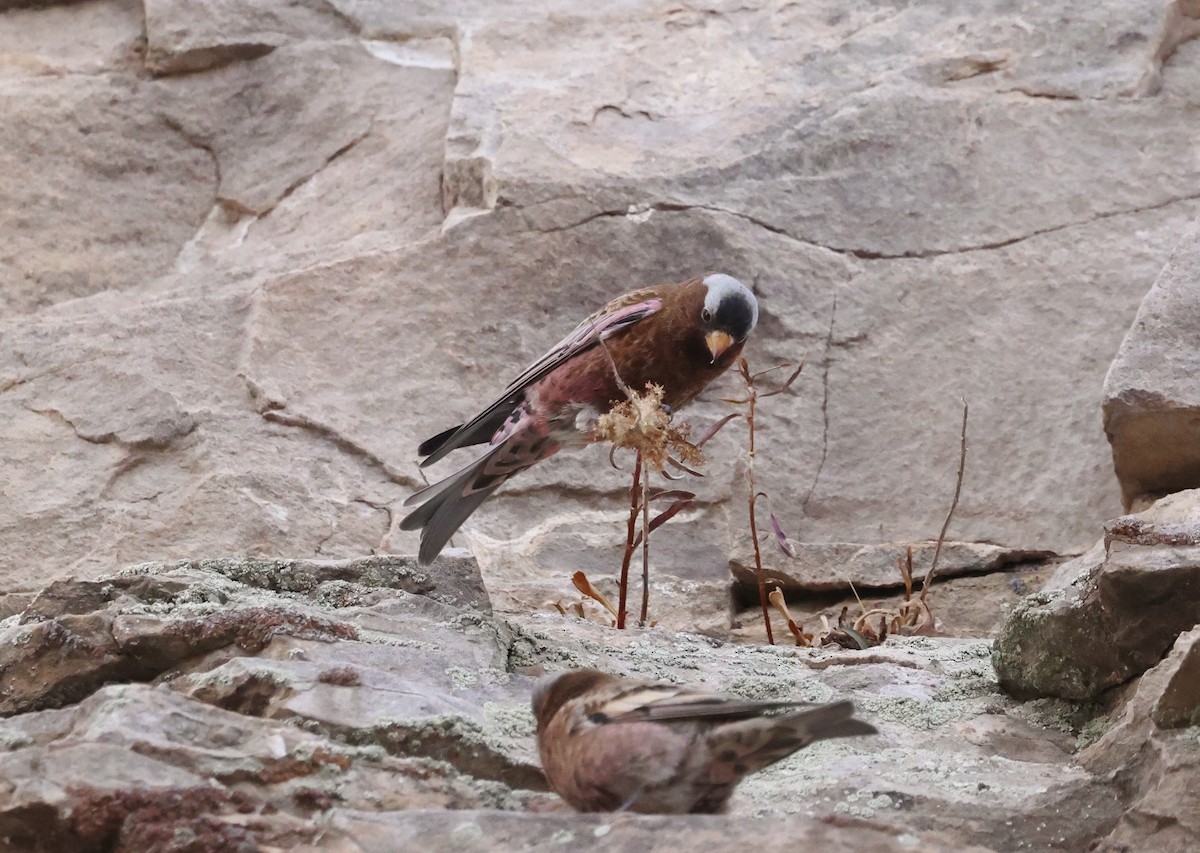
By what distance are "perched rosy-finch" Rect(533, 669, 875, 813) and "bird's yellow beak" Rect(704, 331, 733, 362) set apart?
1373 millimetres

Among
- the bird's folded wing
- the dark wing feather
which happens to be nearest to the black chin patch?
the dark wing feather

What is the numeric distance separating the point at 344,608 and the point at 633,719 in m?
1.07

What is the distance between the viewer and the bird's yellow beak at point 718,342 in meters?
3.47

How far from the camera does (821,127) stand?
17.7ft

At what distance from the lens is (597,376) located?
3592 mm

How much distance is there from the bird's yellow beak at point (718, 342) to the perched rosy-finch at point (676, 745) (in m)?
1.37

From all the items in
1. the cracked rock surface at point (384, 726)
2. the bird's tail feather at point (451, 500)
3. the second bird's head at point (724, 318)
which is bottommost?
the cracked rock surface at point (384, 726)

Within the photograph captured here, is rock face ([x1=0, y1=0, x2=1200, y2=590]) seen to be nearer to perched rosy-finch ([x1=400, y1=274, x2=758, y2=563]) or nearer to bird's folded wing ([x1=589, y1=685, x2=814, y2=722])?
perched rosy-finch ([x1=400, y1=274, x2=758, y2=563])

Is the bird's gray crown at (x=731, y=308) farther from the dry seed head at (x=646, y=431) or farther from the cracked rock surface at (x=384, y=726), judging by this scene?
the cracked rock surface at (x=384, y=726)

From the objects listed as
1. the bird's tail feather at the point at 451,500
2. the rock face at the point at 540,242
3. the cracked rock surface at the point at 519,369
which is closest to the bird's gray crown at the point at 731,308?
the bird's tail feather at the point at 451,500

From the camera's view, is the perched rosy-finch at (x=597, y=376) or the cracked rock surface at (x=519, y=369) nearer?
the cracked rock surface at (x=519, y=369)

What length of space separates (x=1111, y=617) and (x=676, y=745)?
3.54ft

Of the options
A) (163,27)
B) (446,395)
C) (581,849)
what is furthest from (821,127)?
(581,849)

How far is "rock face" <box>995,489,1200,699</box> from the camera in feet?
8.64
